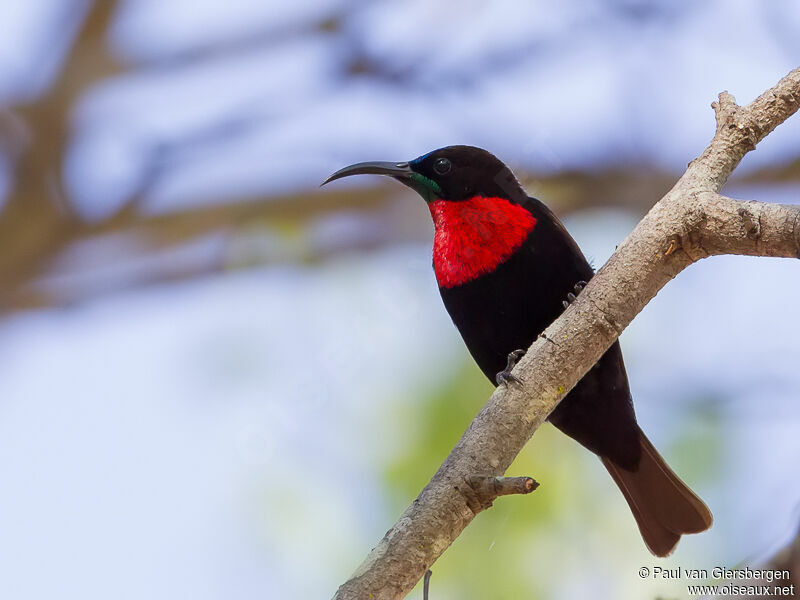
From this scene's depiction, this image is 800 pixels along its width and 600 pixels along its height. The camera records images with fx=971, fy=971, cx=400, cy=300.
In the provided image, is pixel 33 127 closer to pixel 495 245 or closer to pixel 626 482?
pixel 495 245

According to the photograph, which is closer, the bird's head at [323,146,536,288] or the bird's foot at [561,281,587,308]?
Result: the bird's foot at [561,281,587,308]

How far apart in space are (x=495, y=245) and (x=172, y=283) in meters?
1.95

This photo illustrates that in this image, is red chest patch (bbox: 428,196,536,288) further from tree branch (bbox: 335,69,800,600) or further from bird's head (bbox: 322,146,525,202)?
tree branch (bbox: 335,69,800,600)

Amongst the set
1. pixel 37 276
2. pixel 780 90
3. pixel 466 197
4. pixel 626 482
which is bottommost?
pixel 626 482

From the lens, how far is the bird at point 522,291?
142 inches

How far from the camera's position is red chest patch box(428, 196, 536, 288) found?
3645mm

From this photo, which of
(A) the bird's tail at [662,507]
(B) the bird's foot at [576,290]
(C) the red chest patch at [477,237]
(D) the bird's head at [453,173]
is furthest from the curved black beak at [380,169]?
(A) the bird's tail at [662,507]

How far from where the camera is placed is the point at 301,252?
523 cm

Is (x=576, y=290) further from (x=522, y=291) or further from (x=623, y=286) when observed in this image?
(x=623, y=286)

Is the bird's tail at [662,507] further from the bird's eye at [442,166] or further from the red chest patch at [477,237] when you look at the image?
the bird's eye at [442,166]

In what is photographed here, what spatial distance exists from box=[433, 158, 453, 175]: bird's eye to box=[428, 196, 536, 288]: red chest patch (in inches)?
7.0

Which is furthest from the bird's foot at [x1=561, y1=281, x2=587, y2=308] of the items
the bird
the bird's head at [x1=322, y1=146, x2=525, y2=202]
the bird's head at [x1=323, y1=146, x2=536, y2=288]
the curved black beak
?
the curved black beak

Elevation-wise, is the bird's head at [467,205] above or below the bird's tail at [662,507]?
above

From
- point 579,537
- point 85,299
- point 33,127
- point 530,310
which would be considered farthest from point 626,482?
point 33,127
